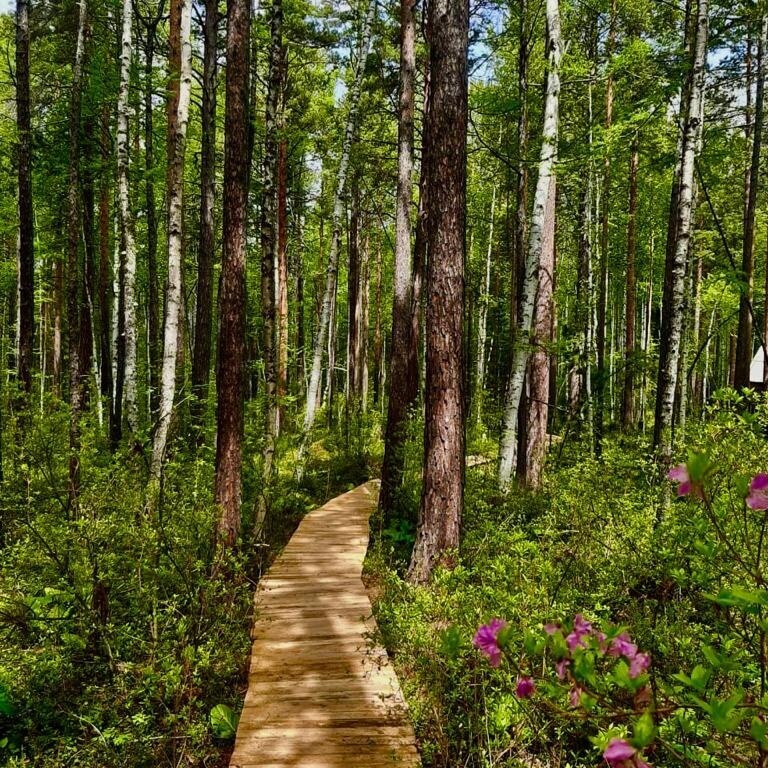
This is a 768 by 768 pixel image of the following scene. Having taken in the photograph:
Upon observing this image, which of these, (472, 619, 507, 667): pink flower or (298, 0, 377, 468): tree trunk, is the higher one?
(298, 0, 377, 468): tree trunk

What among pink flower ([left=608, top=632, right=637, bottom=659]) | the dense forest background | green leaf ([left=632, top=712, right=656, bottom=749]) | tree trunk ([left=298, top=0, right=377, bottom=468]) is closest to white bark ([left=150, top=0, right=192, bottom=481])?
the dense forest background

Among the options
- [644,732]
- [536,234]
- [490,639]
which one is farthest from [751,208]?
[644,732]

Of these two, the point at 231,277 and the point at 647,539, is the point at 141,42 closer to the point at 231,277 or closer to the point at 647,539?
the point at 231,277

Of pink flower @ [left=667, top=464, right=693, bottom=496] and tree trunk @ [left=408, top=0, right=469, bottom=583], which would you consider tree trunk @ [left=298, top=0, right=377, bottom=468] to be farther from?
pink flower @ [left=667, top=464, right=693, bottom=496]

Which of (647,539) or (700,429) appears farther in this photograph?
(700,429)

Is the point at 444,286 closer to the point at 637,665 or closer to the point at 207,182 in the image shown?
the point at 637,665

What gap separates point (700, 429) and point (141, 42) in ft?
52.7

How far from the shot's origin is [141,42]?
46.3 feet

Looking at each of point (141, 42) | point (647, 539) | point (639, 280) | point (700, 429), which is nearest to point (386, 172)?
point (141, 42)

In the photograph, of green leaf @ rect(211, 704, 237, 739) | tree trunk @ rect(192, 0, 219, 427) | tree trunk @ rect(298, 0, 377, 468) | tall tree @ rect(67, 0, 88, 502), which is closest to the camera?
green leaf @ rect(211, 704, 237, 739)

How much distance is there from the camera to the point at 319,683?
450 centimetres

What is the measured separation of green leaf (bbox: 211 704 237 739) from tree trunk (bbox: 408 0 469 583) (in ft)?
7.32

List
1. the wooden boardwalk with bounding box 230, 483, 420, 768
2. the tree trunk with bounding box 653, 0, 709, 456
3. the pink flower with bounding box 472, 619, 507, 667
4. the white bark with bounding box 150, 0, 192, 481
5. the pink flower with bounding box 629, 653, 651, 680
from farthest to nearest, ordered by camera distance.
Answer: the white bark with bounding box 150, 0, 192, 481 → the tree trunk with bounding box 653, 0, 709, 456 → the wooden boardwalk with bounding box 230, 483, 420, 768 → the pink flower with bounding box 472, 619, 507, 667 → the pink flower with bounding box 629, 653, 651, 680

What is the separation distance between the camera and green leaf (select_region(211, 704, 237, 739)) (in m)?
4.02
